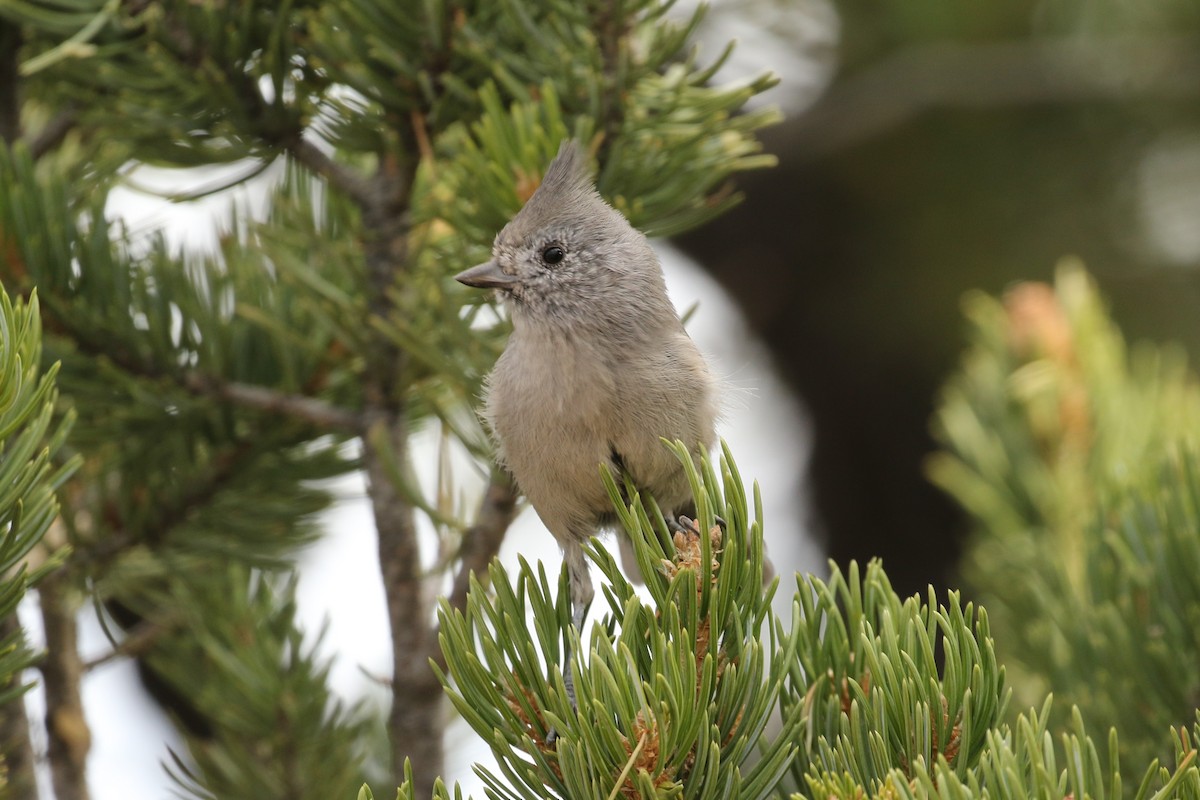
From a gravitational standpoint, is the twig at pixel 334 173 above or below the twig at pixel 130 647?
above

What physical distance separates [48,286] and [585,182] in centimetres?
83

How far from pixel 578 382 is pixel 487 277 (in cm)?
23

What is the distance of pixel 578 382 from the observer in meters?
2.07


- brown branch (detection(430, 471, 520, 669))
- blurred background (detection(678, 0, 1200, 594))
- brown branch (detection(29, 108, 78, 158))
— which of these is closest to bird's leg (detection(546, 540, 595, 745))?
brown branch (detection(430, 471, 520, 669))

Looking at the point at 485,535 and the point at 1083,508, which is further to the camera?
the point at 1083,508

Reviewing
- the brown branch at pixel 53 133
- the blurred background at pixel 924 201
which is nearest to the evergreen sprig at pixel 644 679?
the brown branch at pixel 53 133

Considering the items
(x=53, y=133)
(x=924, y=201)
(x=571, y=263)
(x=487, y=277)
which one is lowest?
(x=487, y=277)

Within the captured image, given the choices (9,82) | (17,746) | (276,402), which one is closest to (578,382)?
(276,402)

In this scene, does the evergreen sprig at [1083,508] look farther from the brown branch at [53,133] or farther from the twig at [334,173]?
the brown branch at [53,133]

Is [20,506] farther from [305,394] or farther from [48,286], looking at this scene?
[305,394]

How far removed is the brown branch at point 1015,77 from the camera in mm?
3711

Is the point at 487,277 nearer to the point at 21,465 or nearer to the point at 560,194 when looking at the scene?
the point at 560,194

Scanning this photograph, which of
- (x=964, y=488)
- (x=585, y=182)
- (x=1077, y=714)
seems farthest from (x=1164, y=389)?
(x=1077, y=714)

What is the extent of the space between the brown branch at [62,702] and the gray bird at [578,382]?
30.2 inches
